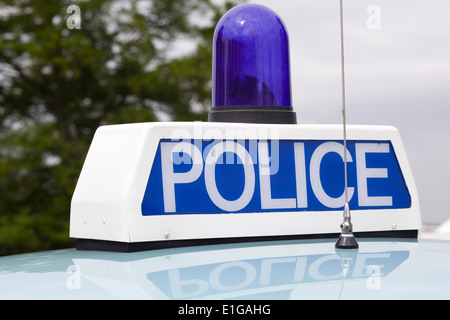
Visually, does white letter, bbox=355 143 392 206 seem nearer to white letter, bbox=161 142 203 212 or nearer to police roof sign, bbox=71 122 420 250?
police roof sign, bbox=71 122 420 250

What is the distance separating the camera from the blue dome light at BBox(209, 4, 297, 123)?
3.73 meters

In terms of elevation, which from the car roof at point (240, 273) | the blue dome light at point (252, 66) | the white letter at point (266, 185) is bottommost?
the car roof at point (240, 273)

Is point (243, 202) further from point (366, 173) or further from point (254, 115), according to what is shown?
point (366, 173)

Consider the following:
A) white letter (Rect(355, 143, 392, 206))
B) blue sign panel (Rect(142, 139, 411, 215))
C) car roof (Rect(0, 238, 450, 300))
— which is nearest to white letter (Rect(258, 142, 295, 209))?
blue sign panel (Rect(142, 139, 411, 215))

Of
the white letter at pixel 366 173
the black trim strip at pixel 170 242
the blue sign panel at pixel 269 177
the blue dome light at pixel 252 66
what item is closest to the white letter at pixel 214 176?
the blue sign panel at pixel 269 177

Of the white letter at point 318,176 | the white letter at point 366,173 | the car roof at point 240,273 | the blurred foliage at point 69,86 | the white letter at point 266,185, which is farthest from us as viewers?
the blurred foliage at point 69,86

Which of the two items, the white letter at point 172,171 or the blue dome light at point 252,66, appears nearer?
the white letter at point 172,171

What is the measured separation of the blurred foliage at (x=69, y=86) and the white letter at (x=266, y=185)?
39.7ft

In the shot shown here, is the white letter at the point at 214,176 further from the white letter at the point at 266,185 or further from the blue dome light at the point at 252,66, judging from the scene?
the blue dome light at the point at 252,66

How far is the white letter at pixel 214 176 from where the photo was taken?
336 centimetres

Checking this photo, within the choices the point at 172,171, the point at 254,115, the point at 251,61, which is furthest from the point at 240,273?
the point at 251,61

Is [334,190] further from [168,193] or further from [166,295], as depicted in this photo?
[166,295]

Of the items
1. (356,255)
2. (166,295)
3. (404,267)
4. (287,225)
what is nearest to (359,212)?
(287,225)
